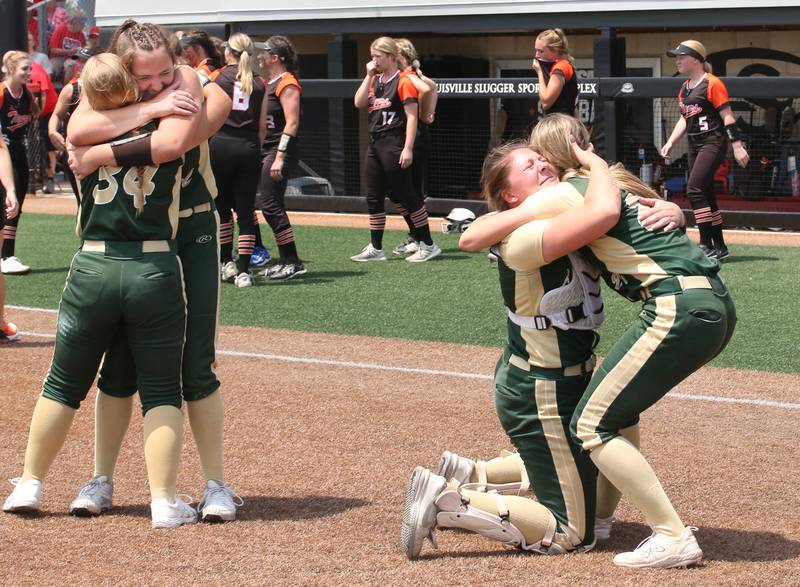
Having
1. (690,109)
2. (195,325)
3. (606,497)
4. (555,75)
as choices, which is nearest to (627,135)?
(690,109)

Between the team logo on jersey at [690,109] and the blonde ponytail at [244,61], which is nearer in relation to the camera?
the blonde ponytail at [244,61]

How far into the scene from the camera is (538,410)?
4.12m

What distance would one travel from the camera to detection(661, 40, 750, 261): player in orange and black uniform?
10.9 meters

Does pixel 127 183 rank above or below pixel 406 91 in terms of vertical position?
above

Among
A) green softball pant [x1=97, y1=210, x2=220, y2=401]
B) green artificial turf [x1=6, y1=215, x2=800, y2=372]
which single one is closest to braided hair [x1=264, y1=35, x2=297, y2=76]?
green artificial turf [x1=6, y1=215, x2=800, y2=372]

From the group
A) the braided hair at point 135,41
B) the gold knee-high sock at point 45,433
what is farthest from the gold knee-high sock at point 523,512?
the braided hair at point 135,41

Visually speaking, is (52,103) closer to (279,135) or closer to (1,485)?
(279,135)

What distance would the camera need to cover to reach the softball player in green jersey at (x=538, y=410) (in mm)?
4039

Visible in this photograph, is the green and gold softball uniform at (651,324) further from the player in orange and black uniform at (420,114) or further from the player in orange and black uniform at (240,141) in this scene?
the player in orange and black uniform at (420,114)

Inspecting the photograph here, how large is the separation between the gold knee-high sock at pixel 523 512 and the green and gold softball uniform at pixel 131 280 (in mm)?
1192

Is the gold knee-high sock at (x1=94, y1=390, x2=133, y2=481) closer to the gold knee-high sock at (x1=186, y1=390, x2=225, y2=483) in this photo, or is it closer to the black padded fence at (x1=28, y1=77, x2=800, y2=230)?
the gold knee-high sock at (x1=186, y1=390, x2=225, y2=483)

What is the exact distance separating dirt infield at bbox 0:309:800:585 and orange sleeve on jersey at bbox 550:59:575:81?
414 cm

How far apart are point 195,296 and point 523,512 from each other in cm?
142

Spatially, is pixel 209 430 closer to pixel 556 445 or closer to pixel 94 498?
pixel 94 498
